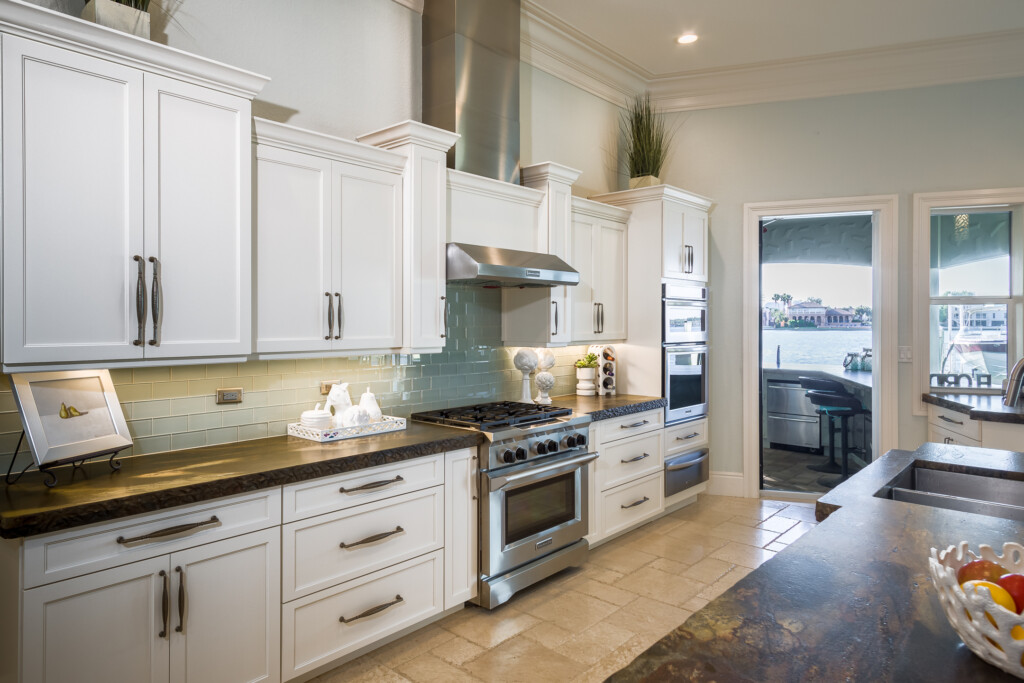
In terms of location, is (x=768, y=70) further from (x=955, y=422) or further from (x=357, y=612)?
(x=357, y=612)

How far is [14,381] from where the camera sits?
A: 200 centimetres

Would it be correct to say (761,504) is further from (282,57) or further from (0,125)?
(0,125)

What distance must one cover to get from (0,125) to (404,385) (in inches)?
82.8

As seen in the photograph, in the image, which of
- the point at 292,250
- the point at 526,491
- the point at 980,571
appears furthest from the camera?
the point at 526,491

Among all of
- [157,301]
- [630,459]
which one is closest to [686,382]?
[630,459]

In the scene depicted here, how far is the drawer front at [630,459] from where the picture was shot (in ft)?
13.1

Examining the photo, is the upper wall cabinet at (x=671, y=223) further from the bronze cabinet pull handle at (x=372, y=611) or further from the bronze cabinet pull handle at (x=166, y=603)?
the bronze cabinet pull handle at (x=166, y=603)

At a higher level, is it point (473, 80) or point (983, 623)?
point (473, 80)

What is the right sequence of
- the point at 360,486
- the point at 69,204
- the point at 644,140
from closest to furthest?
1. the point at 69,204
2. the point at 360,486
3. the point at 644,140

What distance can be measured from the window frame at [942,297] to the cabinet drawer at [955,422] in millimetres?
114

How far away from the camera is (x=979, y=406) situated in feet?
13.3

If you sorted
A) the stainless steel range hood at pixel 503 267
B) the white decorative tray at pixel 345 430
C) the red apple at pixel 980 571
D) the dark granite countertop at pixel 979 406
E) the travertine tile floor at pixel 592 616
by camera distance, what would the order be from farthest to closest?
1. the dark granite countertop at pixel 979 406
2. the stainless steel range hood at pixel 503 267
3. the white decorative tray at pixel 345 430
4. the travertine tile floor at pixel 592 616
5. the red apple at pixel 980 571

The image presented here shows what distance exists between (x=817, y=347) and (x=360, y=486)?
4.91 meters

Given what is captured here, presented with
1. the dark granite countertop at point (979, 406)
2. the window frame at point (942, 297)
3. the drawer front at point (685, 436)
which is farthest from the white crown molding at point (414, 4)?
the dark granite countertop at point (979, 406)
